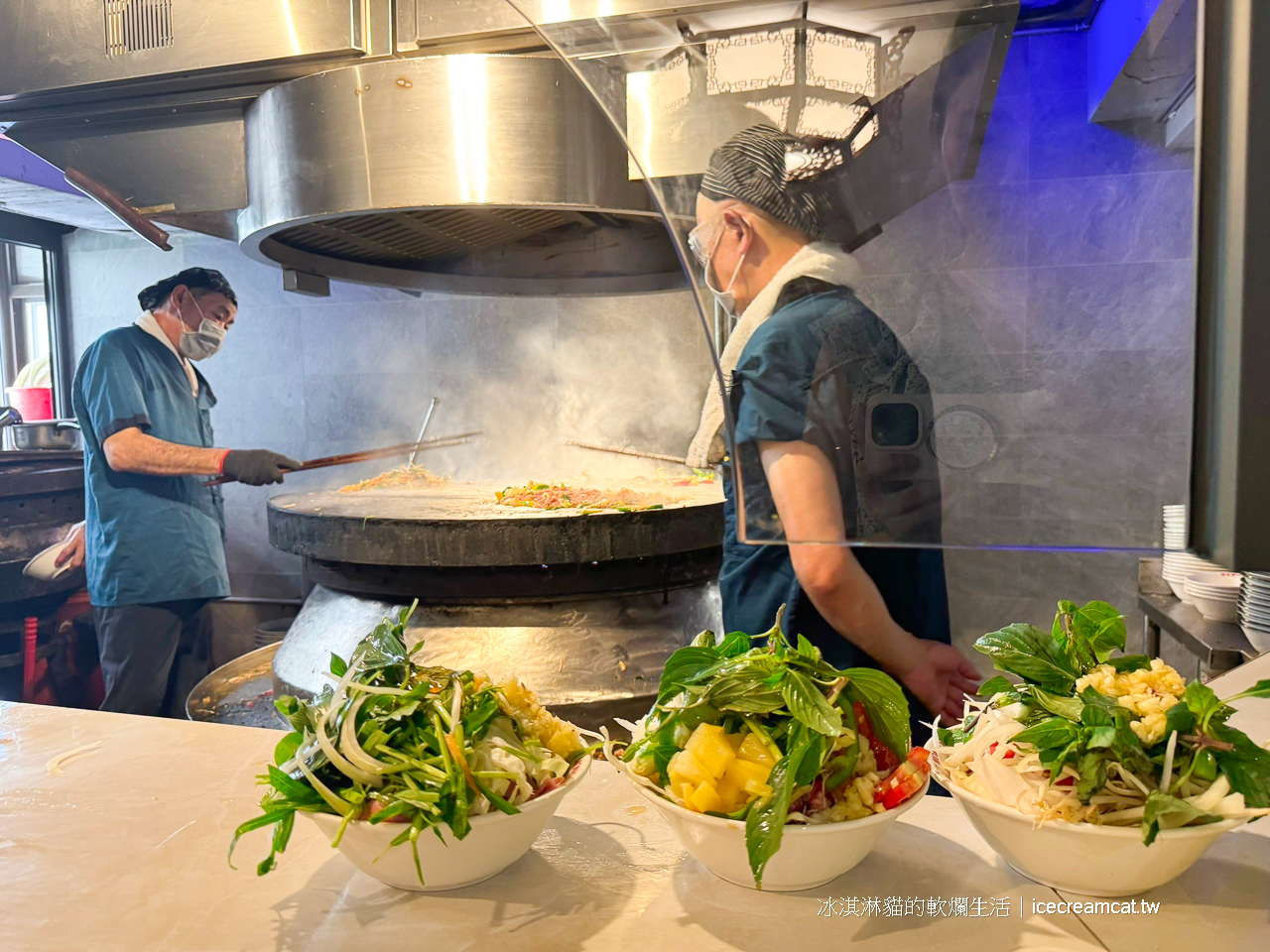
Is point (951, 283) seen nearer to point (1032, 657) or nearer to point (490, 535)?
point (1032, 657)

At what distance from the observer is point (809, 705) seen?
2.40ft

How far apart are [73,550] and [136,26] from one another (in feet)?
10.9

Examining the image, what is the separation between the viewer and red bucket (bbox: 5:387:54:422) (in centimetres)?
460

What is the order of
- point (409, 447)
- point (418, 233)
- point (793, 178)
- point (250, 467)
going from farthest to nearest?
point (409, 447) < point (250, 467) < point (418, 233) < point (793, 178)

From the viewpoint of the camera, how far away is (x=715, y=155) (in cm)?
70

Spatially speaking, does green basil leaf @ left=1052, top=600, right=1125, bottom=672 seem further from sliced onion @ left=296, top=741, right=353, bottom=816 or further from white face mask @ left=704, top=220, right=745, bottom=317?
sliced onion @ left=296, top=741, right=353, bottom=816

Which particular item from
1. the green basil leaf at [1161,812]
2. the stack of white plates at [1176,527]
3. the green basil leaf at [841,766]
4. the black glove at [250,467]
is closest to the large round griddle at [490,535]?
the black glove at [250,467]

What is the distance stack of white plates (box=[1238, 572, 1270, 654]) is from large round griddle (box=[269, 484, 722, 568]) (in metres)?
1.29

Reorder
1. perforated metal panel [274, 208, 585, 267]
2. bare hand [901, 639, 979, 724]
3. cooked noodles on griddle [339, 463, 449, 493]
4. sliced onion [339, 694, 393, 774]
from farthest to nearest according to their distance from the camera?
cooked noodles on griddle [339, 463, 449, 493], perforated metal panel [274, 208, 585, 267], bare hand [901, 639, 979, 724], sliced onion [339, 694, 393, 774]

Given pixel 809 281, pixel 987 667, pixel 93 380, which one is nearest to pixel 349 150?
pixel 809 281

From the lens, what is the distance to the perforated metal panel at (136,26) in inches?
49.7

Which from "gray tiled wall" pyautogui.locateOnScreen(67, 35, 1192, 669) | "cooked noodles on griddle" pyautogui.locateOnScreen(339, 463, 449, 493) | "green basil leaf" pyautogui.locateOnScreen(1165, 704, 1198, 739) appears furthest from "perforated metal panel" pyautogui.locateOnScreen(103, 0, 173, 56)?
→ "cooked noodles on griddle" pyautogui.locateOnScreen(339, 463, 449, 493)

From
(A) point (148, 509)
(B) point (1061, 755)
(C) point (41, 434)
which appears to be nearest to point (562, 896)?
(B) point (1061, 755)

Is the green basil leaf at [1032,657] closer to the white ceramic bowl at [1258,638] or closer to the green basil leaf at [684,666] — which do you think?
the green basil leaf at [684,666]
